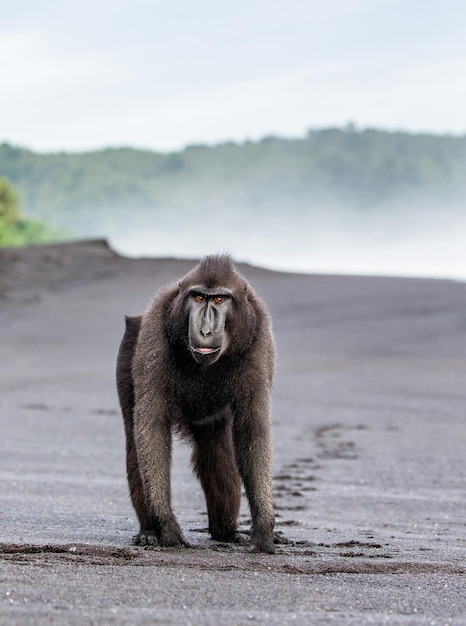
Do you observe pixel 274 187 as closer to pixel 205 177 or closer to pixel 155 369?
pixel 205 177

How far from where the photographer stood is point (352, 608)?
16.1 ft

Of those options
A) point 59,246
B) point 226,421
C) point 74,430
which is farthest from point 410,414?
point 59,246

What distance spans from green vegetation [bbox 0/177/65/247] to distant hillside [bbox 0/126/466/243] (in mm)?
18177

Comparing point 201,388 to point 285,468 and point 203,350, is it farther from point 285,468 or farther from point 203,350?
point 285,468

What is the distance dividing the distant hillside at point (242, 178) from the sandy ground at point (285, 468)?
38.4 metres

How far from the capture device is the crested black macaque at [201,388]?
23.0 feet

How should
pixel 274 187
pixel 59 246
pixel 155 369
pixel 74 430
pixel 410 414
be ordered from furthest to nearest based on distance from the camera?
pixel 274 187 < pixel 59 246 < pixel 410 414 < pixel 74 430 < pixel 155 369

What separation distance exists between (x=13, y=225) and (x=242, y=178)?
28.7m

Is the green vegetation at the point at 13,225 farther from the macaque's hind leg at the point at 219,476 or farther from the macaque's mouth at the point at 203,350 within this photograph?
the macaque's mouth at the point at 203,350

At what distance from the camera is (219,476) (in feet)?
26.1

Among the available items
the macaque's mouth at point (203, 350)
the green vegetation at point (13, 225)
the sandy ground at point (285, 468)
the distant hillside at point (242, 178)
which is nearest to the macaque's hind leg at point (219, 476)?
the sandy ground at point (285, 468)

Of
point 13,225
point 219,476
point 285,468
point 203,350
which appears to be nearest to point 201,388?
point 203,350

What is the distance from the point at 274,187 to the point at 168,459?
66345 millimetres

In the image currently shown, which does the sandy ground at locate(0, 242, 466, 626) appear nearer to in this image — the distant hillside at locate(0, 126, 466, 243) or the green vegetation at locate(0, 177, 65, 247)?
the green vegetation at locate(0, 177, 65, 247)
